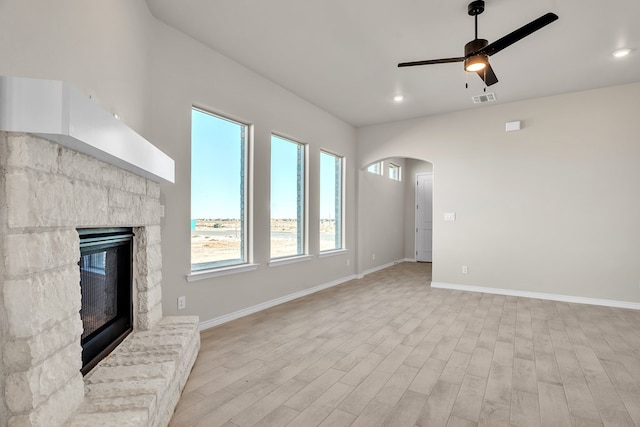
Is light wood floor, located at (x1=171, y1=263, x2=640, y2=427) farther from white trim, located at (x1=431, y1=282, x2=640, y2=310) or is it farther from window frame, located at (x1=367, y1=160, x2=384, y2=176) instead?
window frame, located at (x1=367, y1=160, x2=384, y2=176)

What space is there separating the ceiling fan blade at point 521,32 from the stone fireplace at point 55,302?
2.58m

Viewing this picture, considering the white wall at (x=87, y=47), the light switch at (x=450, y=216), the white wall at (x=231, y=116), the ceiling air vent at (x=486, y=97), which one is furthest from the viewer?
the light switch at (x=450, y=216)

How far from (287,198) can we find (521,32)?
3.18 metres

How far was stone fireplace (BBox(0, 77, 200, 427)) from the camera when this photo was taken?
3.50ft

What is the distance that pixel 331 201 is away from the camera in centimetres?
572

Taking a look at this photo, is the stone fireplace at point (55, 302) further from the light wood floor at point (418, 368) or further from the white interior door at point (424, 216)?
the white interior door at point (424, 216)

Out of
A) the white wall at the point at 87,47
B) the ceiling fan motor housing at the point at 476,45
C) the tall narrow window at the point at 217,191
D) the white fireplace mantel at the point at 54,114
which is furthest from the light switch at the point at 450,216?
the white fireplace mantel at the point at 54,114

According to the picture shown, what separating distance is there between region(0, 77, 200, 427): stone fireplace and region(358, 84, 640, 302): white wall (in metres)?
4.74

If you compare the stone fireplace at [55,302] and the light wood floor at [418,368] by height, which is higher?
the stone fireplace at [55,302]

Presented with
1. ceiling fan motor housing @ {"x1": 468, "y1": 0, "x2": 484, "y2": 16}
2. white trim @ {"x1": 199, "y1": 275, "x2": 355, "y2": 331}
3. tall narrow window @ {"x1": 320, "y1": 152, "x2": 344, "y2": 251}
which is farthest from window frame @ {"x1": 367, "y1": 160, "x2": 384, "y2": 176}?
ceiling fan motor housing @ {"x1": 468, "y1": 0, "x2": 484, "y2": 16}

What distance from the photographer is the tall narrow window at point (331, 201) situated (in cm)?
546

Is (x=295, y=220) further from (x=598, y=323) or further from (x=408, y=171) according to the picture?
(x=408, y=171)

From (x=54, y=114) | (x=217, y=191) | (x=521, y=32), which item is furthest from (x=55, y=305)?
(x=521, y=32)

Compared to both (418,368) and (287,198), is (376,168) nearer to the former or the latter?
(287,198)
